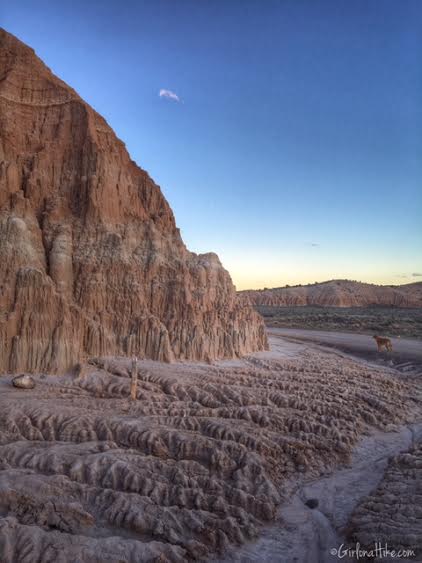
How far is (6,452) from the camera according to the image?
291 inches

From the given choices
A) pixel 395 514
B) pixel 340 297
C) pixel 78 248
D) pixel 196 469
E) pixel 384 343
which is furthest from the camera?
pixel 340 297

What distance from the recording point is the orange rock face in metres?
11.6

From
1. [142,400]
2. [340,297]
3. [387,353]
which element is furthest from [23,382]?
[340,297]

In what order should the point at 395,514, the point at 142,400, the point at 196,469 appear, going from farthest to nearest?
Result: the point at 142,400
the point at 196,469
the point at 395,514

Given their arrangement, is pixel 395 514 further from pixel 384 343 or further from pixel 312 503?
pixel 384 343

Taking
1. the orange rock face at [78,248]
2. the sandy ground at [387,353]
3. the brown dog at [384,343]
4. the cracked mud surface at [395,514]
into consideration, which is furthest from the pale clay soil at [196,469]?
the brown dog at [384,343]

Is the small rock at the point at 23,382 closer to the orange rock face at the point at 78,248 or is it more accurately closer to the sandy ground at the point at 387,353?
the orange rock face at the point at 78,248

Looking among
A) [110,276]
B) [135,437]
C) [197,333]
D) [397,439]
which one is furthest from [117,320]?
[397,439]

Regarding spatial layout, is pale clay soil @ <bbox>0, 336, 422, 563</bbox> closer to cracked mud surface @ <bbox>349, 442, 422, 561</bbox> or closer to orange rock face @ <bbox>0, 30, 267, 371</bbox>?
cracked mud surface @ <bbox>349, 442, 422, 561</bbox>

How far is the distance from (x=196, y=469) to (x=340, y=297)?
105m

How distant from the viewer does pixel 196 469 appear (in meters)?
7.22

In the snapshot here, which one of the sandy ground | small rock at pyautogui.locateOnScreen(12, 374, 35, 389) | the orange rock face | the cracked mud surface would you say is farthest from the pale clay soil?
the sandy ground

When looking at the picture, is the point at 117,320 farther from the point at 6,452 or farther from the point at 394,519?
the point at 394,519

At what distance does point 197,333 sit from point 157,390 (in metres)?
3.94
